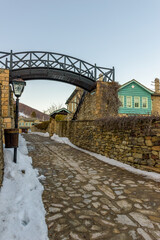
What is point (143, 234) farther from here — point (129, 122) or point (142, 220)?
point (129, 122)

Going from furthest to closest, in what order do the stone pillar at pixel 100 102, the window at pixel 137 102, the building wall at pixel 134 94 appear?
1. the window at pixel 137 102
2. the building wall at pixel 134 94
3. the stone pillar at pixel 100 102

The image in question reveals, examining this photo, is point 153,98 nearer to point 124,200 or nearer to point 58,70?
point 58,70

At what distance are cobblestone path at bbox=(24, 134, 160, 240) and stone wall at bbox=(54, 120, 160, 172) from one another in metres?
0.78

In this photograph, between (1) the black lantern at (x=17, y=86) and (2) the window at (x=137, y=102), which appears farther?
(2) the window at (x=137, y=102)

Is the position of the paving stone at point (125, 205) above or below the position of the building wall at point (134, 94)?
below

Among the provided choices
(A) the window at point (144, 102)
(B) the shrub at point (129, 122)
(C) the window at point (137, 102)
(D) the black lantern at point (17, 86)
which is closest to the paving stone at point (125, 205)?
(B) the shrub at point (129, 122)

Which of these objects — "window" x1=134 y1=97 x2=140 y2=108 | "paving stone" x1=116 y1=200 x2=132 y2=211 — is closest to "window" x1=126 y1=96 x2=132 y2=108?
"window" x1=134 y1=97 x2=140 y2=108

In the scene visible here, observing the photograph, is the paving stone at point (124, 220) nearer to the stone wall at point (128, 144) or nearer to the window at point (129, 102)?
the stone wall at point (128, 144)

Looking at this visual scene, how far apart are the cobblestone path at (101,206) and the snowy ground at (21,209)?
5.8 inches

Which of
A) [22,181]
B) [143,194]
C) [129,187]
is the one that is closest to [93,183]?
[129,187]

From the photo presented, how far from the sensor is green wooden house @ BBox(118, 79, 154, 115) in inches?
602

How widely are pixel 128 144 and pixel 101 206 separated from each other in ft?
10.8

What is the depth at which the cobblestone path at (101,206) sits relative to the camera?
198 centimetres

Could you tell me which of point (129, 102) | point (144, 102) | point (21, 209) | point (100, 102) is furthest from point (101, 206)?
point (144, 102)
